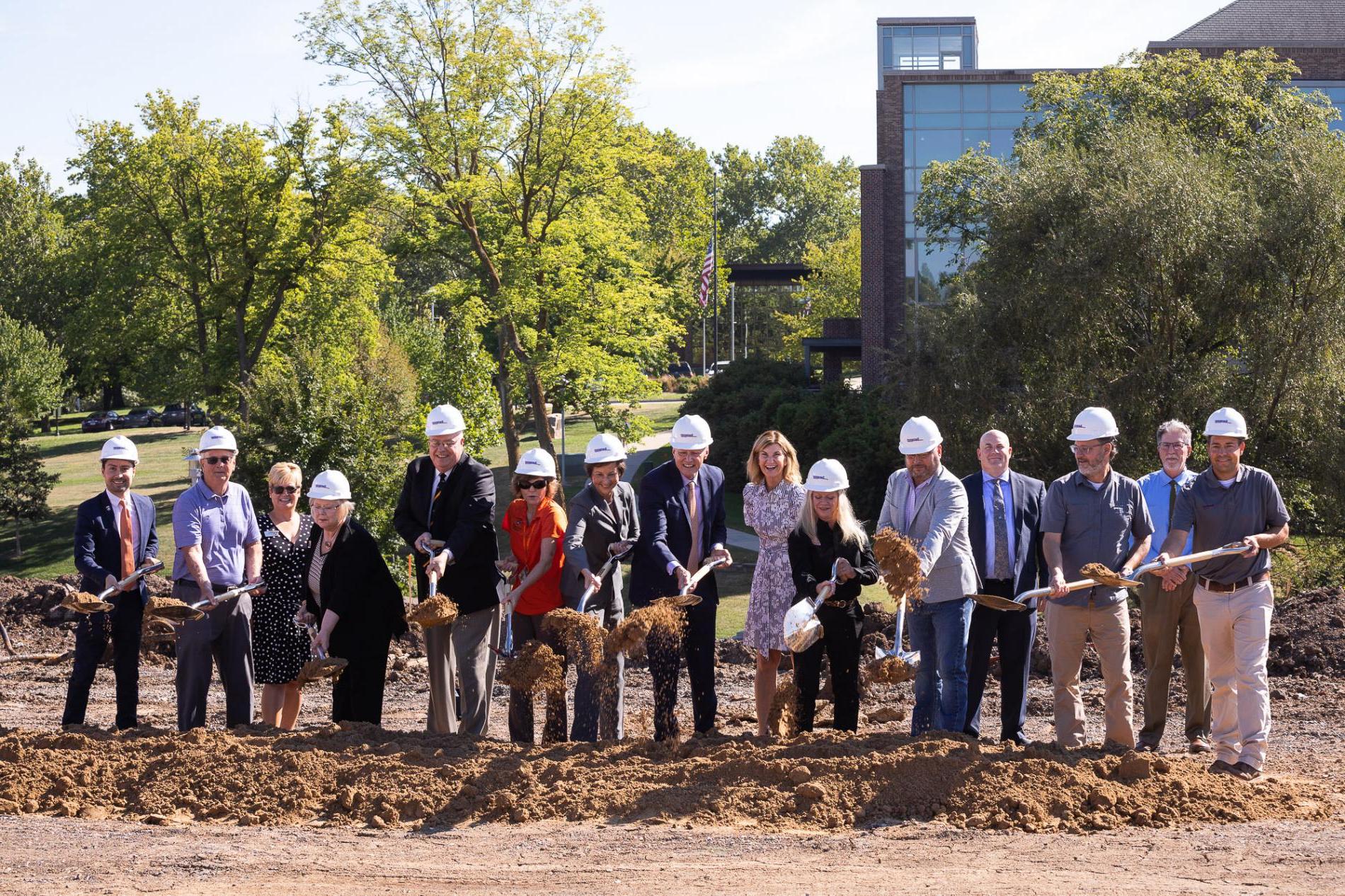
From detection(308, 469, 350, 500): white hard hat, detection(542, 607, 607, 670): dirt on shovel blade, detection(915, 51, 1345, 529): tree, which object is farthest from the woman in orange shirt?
detection(915, 51, 1345, 529): tree

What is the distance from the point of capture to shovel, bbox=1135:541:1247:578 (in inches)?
309

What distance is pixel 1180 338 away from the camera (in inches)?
898

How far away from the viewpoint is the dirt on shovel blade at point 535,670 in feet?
27.9

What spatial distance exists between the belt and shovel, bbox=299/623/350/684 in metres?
5.54

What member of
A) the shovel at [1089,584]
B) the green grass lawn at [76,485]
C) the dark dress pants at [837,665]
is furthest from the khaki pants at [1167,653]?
the green grass lawn at [76,485]

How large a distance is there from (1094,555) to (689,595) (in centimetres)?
252

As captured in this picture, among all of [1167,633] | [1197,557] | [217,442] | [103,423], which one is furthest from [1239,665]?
[103,423]

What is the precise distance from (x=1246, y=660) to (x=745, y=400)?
34.2 meters

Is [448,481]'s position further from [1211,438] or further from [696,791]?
[1211,438]

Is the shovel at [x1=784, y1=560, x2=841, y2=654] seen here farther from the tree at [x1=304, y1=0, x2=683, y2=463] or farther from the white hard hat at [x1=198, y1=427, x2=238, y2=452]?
the tree at [x1=304, y1=0, x2=683, y2=463]

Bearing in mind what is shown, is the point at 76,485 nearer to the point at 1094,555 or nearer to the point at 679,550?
the point at 679,550

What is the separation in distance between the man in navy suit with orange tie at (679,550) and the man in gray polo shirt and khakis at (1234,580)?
9.31ft

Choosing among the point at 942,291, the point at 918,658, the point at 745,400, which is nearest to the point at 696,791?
the point at 918,658

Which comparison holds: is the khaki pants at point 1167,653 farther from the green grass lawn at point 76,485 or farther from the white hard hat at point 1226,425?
the green grass lawn at point 76,485
